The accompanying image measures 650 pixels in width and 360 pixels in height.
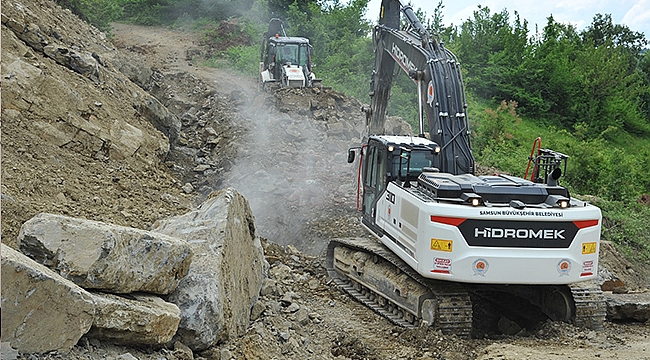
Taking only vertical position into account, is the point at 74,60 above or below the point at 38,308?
above

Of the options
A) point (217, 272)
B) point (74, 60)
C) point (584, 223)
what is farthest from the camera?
point (74, 60)

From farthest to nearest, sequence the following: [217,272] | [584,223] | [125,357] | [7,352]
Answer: [584,223], [217,272], [125,357], [7,352]

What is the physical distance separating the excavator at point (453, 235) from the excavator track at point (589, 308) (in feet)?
0.04

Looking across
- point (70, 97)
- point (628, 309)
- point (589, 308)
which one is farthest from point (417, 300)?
point (70, 97)

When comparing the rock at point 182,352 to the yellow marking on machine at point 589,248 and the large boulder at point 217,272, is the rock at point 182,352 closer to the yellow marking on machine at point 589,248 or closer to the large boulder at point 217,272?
the large boulder at point 217,272

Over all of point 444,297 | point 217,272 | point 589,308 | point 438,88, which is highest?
point 438,88

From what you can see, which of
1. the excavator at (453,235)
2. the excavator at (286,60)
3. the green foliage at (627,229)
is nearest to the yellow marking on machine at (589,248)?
the excavator at (453,235)

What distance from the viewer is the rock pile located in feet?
13.9

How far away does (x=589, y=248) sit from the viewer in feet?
26.5

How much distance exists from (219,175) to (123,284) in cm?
1007

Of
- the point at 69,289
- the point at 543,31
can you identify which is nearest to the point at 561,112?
the point at 543,31

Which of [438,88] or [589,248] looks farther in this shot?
[438,88]

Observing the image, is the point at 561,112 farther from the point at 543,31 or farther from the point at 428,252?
the point at 428,252

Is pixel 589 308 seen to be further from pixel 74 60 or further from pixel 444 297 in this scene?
pixel 74 60
